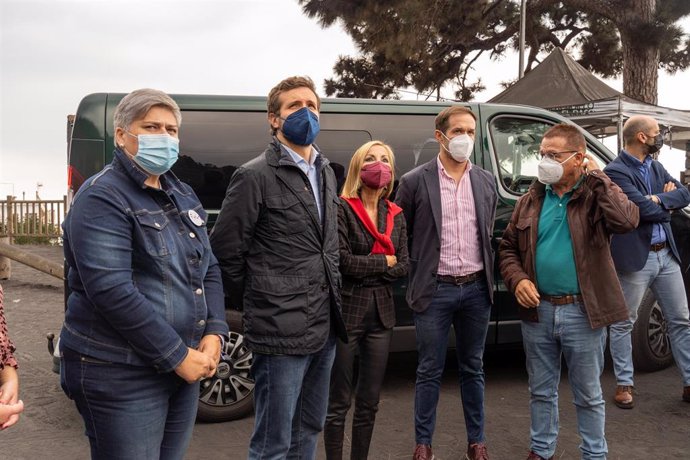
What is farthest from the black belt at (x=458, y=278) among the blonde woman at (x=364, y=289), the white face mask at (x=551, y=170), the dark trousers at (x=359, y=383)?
the white face mask at (x=551, y=170)

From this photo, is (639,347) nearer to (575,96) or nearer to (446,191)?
(446,191)

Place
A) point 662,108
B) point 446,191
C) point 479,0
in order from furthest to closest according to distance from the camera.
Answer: point 479,0 → point 662,108 → point 446,191

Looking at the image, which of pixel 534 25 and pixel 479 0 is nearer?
pixel 479 0

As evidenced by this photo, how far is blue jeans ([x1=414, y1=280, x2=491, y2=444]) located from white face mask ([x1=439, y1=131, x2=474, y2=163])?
69 cm

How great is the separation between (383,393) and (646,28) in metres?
11.0

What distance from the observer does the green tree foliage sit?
44.2 ft

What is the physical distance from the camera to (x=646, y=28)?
42.7ft

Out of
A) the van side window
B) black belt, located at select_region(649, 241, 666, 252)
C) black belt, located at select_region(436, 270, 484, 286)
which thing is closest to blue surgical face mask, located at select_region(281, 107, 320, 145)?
black belt, located at select_region(436, 270, 484, 286)

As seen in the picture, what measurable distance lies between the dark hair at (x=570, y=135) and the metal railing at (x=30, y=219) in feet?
54.0

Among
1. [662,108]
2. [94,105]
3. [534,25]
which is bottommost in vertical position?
[94,105]

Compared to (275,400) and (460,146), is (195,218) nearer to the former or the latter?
(275,400)

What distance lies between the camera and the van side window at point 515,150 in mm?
4840

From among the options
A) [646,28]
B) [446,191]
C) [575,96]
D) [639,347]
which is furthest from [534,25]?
[446,191]

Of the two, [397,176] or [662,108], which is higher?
[662,108]
